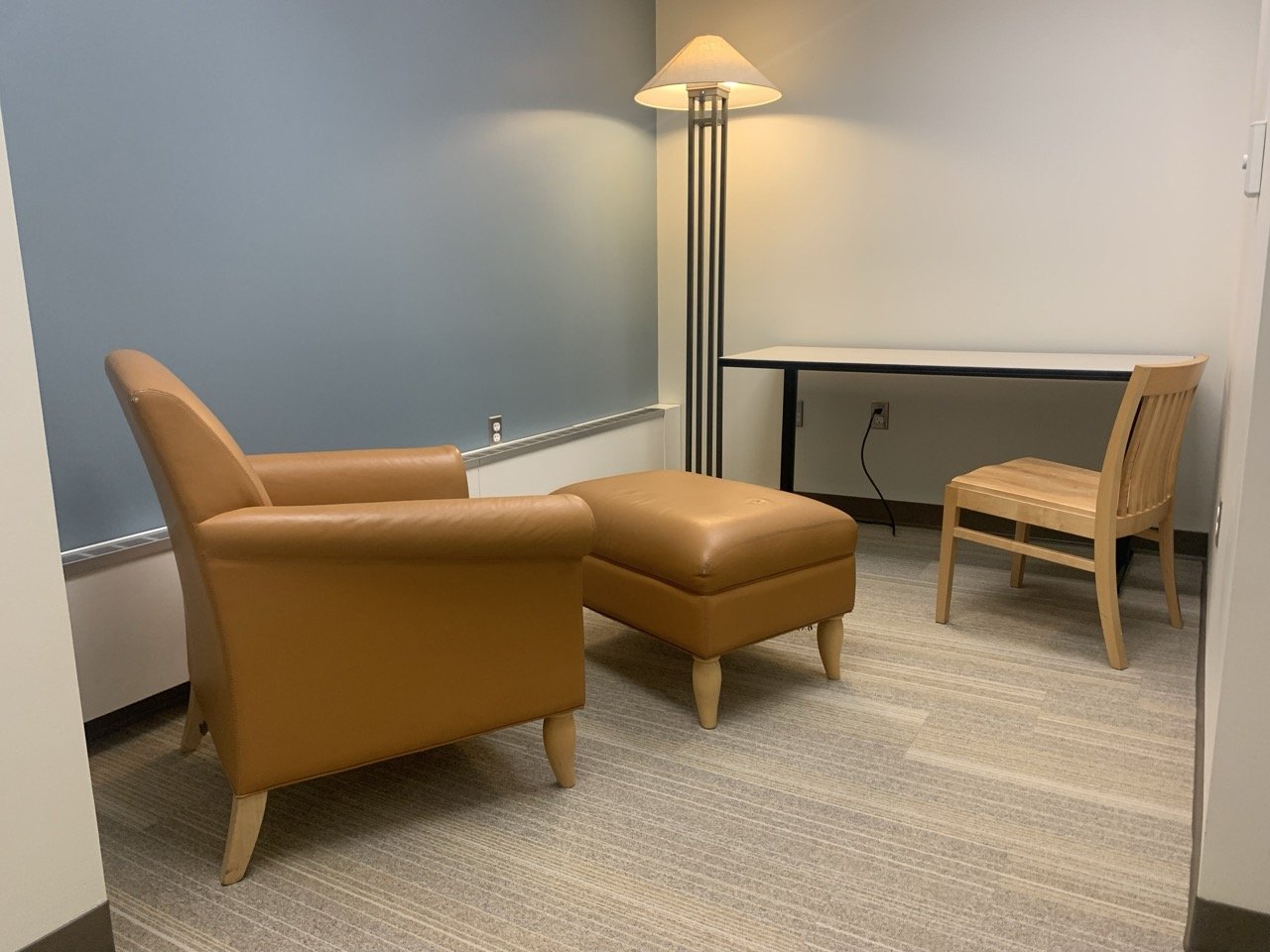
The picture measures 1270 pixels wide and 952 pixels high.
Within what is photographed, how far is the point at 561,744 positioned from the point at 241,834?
575 millimetres

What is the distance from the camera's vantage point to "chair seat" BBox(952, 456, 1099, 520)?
254cm

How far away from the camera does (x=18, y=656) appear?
4.21 feet

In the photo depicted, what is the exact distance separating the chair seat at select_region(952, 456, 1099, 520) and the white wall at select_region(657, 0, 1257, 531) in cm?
74

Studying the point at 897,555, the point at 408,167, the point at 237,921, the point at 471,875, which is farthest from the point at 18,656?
the point at 897,555

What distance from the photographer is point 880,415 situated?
12.6 feet

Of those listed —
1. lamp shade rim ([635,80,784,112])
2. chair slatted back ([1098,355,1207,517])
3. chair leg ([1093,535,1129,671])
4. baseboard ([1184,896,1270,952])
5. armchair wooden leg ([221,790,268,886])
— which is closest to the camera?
baseboard ([1184,896,1270,952])

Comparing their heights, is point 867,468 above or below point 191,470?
below

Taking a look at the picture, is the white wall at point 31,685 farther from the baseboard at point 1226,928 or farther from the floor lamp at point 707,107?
the floor lamp at point 707,107

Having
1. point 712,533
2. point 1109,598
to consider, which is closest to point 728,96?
point 712,533

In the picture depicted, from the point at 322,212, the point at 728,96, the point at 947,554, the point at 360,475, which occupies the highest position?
the point at 728,96

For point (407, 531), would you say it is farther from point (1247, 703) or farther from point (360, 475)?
point (1247, 703)

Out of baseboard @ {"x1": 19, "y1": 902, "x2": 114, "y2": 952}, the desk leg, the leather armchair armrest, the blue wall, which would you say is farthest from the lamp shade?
baseboard @ {"x1": 19, "y1": 902, "x2": 114, "y2": 952}

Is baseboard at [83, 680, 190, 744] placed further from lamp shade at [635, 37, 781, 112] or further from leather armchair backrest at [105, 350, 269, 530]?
lamp shade at [635, 37, 781, 112]

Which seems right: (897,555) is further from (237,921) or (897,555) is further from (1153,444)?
(237,921)
